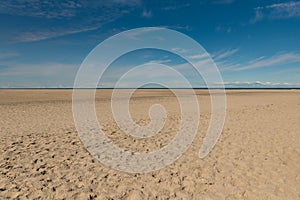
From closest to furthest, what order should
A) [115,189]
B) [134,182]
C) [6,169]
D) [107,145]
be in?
1. [115,189]
2. [134,182]
3. [6,169]
4. [107,145]

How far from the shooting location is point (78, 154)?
873 centimetres

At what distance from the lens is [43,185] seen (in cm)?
612

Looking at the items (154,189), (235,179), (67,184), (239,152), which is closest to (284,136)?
(239,152)

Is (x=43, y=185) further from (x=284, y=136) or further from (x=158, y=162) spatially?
(x=284, y=136)

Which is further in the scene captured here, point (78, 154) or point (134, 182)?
point (78, 154)

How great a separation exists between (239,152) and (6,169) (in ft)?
25.8

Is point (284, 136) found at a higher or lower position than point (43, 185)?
higher

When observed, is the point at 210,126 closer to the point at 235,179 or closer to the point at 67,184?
the point at 235,179

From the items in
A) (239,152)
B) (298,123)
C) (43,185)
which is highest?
(298,123)

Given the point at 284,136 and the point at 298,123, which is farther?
the point at 298,123

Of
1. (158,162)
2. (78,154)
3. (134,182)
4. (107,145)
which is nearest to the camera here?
(134,182)

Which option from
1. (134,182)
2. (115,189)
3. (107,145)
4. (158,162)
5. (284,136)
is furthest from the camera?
(284,136)

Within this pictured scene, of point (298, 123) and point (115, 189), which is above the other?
point (298, 123)

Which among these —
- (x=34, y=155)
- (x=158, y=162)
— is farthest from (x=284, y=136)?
(x=34, y=155)
